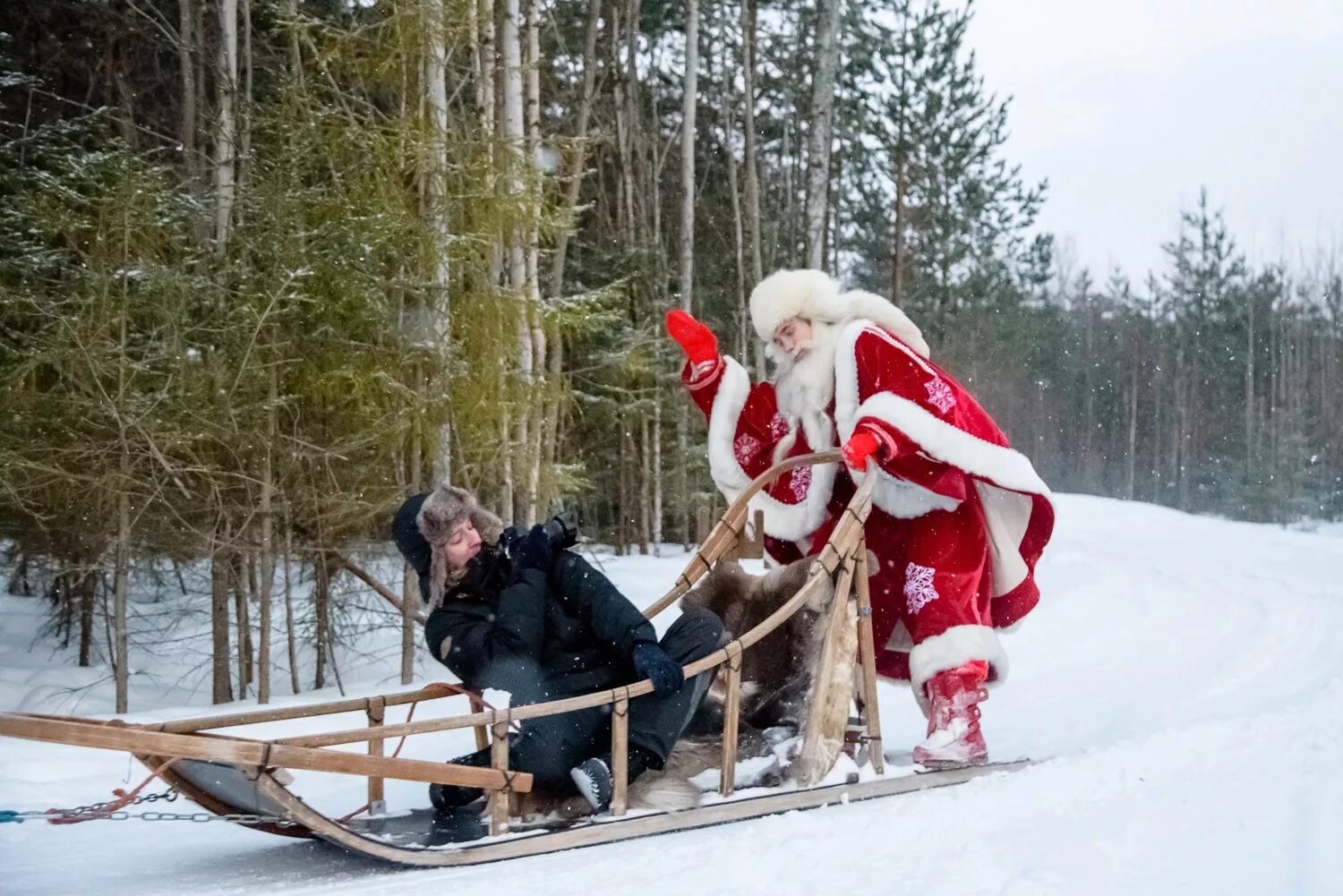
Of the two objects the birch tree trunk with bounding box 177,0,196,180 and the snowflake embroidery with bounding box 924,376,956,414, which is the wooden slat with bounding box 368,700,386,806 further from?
the birch tree trunk with bounding box 177,0,196,180

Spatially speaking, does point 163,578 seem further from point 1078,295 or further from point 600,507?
point 1078,295

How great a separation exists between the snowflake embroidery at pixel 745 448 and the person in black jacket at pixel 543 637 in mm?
1708

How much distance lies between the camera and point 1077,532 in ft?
51.2

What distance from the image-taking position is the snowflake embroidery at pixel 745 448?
562cm

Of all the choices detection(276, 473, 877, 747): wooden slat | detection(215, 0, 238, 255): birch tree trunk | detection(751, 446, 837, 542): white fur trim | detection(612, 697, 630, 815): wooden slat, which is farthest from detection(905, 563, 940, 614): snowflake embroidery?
detection(215, 0, 238, 255): birch tree trunk

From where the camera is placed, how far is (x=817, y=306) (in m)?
5.07

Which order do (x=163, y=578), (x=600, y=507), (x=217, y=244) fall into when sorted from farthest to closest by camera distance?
1. (x=600, y=507)
2. (x=163, y=578)
3. (x=217, y=244)

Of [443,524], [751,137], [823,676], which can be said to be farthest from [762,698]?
[751,137]

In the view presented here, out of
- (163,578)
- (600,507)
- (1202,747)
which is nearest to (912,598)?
(1202,747)

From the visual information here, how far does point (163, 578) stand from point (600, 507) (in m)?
14.4

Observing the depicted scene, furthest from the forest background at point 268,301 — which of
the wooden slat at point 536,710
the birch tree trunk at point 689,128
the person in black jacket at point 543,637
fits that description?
the wooden slat at point 536,710

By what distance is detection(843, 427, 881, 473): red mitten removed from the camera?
4.50m

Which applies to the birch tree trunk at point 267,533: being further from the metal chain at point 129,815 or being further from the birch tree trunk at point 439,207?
the metal chain at point 129,815

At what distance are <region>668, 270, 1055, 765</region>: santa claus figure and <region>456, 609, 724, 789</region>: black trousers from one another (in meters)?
0.99
